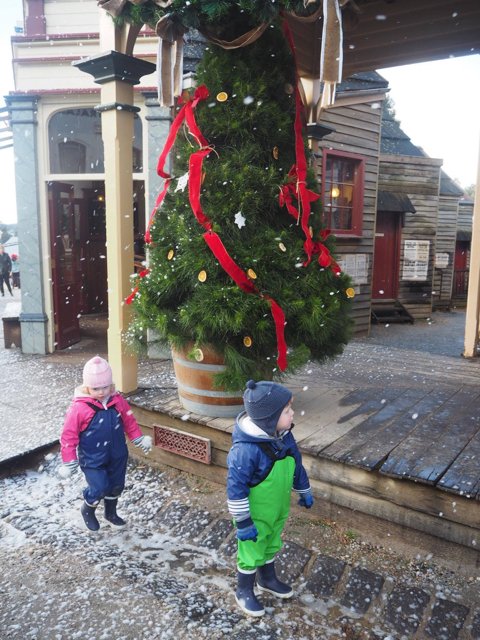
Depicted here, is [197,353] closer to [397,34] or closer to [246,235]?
[246,235]

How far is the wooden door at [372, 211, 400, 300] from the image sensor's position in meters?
12.6

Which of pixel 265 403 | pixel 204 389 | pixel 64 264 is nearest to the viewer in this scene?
pixel 265 403

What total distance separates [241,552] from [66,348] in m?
6.08

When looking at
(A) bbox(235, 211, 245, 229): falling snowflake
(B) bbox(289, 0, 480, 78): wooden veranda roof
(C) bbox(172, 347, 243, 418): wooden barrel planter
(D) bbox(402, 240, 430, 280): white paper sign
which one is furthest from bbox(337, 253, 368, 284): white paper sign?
(A) bbox(235, 211, 245, 229): falling snowflake

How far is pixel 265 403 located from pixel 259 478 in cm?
37

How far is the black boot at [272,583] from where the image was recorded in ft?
8.20

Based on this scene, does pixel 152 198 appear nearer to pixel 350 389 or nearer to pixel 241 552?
pixel 350 389

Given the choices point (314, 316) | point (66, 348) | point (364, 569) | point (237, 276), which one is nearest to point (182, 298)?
point (237, 276)

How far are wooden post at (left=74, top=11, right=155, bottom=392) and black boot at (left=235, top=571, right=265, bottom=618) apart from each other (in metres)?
2.13

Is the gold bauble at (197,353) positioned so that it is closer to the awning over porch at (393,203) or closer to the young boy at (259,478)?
the young boy at (259,478)

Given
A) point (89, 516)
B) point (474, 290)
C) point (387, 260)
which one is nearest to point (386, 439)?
point (89, 516)

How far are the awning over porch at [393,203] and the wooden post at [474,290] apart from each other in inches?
230

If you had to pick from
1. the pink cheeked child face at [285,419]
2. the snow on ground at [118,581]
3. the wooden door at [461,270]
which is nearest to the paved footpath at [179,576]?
the snow on ground at [118,581]

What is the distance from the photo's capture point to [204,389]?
356cm
